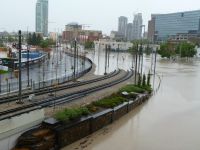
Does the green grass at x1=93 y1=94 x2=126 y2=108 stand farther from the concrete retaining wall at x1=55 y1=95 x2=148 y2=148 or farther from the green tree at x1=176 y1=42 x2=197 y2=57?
the green tree at x1=176 y1=42 x2=197 y2=57

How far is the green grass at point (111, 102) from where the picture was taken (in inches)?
911

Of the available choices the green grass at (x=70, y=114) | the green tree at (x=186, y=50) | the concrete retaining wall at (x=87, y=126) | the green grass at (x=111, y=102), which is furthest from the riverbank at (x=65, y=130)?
the green tree at (x=186, y=50)

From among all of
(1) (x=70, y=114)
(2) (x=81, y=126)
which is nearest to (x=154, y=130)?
(2) (x=81, y=126)

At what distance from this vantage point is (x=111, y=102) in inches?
947

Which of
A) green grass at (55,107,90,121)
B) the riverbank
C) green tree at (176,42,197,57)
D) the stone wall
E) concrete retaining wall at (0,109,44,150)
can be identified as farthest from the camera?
green tree at (176,42,197,57)

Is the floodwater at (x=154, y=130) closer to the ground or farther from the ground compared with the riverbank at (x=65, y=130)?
closer to the ground

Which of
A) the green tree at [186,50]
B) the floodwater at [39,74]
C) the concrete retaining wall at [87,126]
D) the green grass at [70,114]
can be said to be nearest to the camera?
the concrete retaining wall at [87,126]

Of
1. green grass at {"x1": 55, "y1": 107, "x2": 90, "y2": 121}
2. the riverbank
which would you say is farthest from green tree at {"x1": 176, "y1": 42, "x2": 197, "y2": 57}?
green grass at {"x1": 55, "y1": 107, "x2": 90, "y2": 121}

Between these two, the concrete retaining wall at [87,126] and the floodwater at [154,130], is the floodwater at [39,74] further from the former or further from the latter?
the floodwater at [154,130]

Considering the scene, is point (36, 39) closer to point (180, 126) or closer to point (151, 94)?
point (151, 94)

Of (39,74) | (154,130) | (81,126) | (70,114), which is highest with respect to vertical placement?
(70,114)

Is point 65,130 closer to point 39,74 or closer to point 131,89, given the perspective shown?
point 131,89

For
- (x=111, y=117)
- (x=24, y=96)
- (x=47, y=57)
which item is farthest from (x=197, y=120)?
(x=47, y=57)

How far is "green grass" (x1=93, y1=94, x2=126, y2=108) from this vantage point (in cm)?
2314
